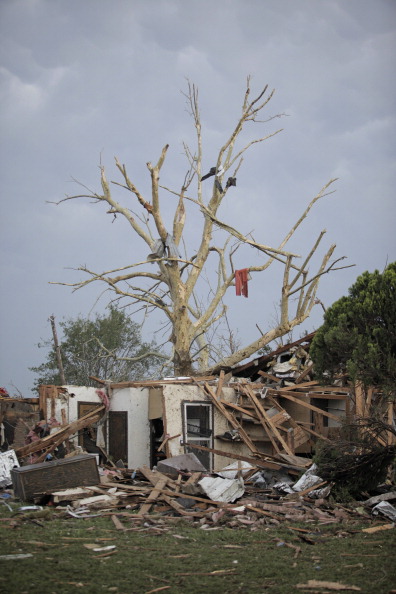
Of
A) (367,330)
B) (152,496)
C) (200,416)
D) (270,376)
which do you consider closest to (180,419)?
(200,416)

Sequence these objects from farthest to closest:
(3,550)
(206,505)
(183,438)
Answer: (183,438) → (206,505) → (3,550)

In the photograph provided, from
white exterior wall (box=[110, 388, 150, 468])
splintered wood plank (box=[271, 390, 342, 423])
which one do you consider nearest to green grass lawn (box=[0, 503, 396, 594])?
splintered wood plank (box=[271, 390, 342, 423])

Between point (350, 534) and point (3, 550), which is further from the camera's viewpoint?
point (350, 534)

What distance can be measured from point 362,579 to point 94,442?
11125mm

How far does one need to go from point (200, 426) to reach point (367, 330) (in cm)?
626

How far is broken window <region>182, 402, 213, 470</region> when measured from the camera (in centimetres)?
1477

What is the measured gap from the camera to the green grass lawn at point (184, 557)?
5750 millimetres

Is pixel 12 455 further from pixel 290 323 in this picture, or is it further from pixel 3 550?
pixel 290 323

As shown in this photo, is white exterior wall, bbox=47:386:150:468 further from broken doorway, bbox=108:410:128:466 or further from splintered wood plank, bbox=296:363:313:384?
splintered wood plank, bbox=296:363:313:384

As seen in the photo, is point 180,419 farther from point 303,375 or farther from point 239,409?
point 303,375

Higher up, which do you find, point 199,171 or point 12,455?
point 199,171

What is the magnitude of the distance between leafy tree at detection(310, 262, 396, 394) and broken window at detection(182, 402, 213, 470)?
16.7 ft

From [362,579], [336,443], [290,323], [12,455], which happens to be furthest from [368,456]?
[290,323]

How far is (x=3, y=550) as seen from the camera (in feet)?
22.2
